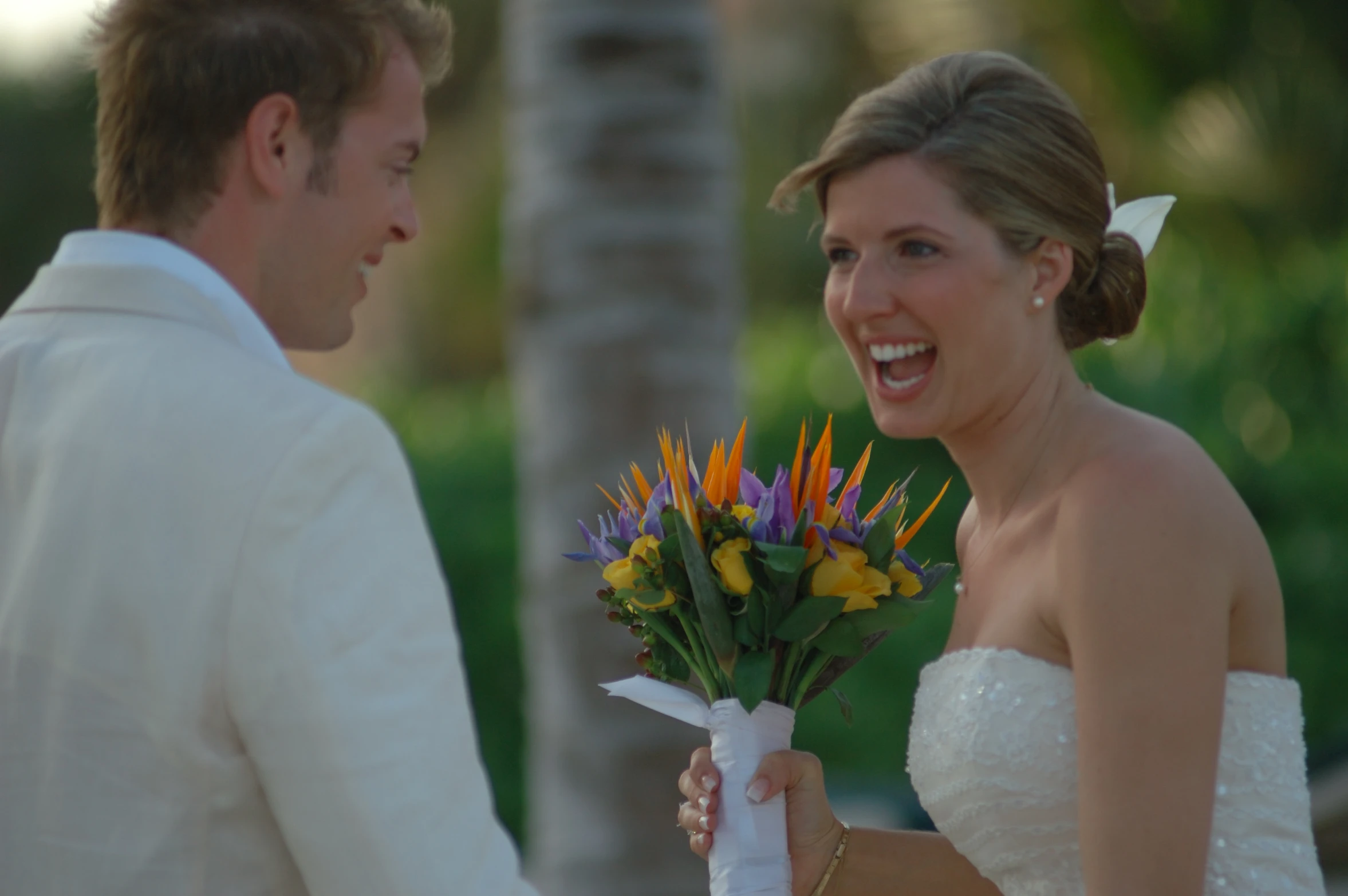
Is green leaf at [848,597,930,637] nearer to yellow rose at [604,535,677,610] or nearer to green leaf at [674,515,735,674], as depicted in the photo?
green leaf at [674,515,735,674]

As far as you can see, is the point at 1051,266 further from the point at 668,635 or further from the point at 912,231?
the point at 668,635

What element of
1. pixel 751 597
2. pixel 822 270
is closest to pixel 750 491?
pixel 751 597

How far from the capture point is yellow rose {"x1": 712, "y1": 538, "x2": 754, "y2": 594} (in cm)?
253

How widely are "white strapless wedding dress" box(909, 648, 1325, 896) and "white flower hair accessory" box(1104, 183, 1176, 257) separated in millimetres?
846

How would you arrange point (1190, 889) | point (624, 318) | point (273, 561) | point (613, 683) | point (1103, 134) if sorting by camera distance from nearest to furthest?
1. point (273, 561)
2. point (1190, 889)
3. point (613, 683)
4. point (624, 318)
5. point (1103, 134)

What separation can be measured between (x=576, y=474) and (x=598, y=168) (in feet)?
3.13

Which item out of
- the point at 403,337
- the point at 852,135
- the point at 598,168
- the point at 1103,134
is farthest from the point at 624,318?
the point at 403,337

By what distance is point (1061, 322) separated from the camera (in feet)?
9.73

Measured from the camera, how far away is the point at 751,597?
2584mm

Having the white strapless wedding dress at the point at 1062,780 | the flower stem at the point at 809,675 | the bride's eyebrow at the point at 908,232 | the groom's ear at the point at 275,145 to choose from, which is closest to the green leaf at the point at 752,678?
the flower stem at the point at 809,675

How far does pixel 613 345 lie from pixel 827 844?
223 cm

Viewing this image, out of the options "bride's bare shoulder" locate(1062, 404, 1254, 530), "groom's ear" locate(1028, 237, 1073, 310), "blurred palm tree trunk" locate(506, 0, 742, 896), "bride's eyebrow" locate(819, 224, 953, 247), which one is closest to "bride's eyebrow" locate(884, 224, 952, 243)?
"bride's eyebrow" locate(819, 224, 953, 247)

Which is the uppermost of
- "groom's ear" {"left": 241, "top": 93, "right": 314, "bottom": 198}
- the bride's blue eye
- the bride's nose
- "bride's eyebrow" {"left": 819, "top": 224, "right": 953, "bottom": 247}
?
"groom's ear" {"left": 241, "top": 93, "right": 314, "bottom": 198}

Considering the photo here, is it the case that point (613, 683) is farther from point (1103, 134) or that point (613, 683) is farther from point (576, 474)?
point (1103, 134)
